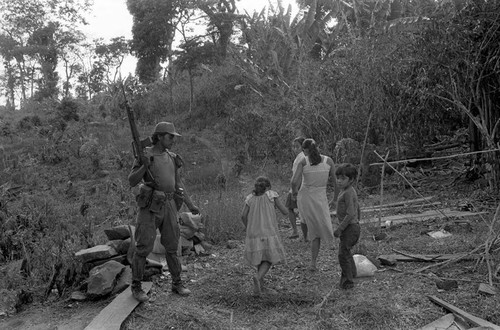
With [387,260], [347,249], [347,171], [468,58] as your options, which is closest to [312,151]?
[347,171]

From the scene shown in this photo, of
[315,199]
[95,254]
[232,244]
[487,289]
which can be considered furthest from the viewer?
[232,244]

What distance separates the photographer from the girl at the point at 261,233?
15.7 feet

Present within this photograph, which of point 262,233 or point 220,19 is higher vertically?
point 220,19

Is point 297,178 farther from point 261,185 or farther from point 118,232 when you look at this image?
point 118,232

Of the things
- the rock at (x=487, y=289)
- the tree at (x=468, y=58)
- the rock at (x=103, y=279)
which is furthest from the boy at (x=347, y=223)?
the tree at (x=468, y=58)

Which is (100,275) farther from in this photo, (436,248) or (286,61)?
(286,61)

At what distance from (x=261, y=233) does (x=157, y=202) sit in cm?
106

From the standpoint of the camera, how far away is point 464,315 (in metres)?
4.15

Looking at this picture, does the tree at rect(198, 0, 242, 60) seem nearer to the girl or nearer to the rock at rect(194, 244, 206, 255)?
the rock at rect(194, 244, 206, 255)

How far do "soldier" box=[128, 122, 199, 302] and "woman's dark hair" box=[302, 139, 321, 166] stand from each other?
5.21ft

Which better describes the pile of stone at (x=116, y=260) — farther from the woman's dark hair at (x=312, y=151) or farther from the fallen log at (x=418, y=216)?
the fallen log at (x=418, y=216)

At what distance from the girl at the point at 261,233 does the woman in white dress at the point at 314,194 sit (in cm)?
95

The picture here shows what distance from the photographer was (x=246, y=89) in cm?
1878

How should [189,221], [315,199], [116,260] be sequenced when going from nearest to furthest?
[116,260] → [315,199] → [189,221]
